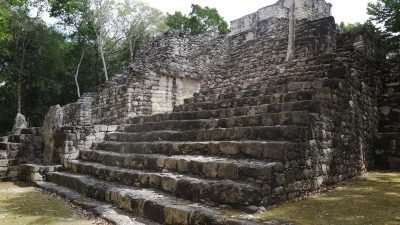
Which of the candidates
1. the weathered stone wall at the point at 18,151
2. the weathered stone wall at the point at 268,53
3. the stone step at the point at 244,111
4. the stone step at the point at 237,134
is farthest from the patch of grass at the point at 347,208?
the weathered stone wall at the point at 18,151

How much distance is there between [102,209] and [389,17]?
18.3 metres

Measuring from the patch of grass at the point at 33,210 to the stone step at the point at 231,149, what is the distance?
1.86 meters

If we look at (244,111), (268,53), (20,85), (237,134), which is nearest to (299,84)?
(244,111)

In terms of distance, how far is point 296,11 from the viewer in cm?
2275

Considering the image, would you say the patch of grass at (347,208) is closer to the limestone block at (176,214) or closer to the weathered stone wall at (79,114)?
the limestone block at (176,214)

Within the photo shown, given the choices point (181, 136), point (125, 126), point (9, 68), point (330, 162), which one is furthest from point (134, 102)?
point (9, 68)

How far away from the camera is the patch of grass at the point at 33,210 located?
4201 millimetres

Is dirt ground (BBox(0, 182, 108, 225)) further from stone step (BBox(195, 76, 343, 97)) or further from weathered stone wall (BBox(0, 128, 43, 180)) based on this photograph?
stone step (BBox(195, 76, 343, 97))

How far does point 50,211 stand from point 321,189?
4335mm

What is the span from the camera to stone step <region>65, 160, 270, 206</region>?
11.5 feet

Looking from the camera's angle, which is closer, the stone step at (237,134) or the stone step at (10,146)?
the stone step at (237,134)

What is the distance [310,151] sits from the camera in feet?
14.8

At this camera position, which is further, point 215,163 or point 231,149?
point 231,149

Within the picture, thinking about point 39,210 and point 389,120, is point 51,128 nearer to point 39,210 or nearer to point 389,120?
point 39,210
